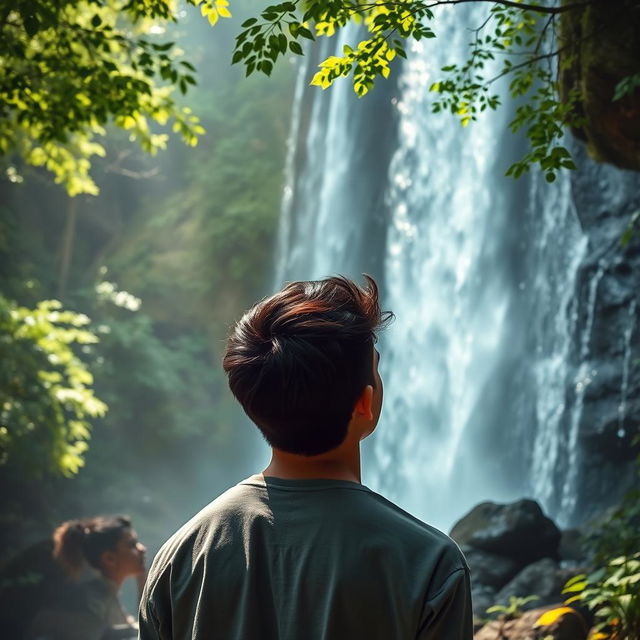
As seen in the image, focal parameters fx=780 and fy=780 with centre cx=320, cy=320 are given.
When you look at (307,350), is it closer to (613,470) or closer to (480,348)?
(613,470)

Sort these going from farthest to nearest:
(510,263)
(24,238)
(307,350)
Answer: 1. (24,238)
2. (510,263)
3. (307,350)

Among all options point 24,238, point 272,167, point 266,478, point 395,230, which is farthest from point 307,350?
point 272,167

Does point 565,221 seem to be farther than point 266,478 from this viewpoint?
Yes

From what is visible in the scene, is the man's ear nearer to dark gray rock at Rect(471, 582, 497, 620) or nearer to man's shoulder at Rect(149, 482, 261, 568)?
man's shoulder at Rect(149, 482, 261, 568)

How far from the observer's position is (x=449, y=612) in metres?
1.22

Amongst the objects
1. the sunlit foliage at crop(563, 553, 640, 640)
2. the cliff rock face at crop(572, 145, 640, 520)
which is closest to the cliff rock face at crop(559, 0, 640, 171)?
the sunlit foliage at crop(563, 553, 640, 640)

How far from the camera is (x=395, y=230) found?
16.3 meters

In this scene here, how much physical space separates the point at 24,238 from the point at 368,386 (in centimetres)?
1788

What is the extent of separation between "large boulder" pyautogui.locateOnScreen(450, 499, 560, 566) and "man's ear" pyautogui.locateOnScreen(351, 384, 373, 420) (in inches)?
268

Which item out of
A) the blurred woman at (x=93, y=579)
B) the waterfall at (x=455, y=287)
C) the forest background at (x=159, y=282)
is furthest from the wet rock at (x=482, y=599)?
the forest background at (x=159, y=282)

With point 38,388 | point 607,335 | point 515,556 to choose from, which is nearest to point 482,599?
point 515,556

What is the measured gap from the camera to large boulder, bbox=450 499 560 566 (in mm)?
7648

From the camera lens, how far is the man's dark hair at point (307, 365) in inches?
52.5

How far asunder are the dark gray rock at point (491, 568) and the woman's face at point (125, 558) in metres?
4.13
